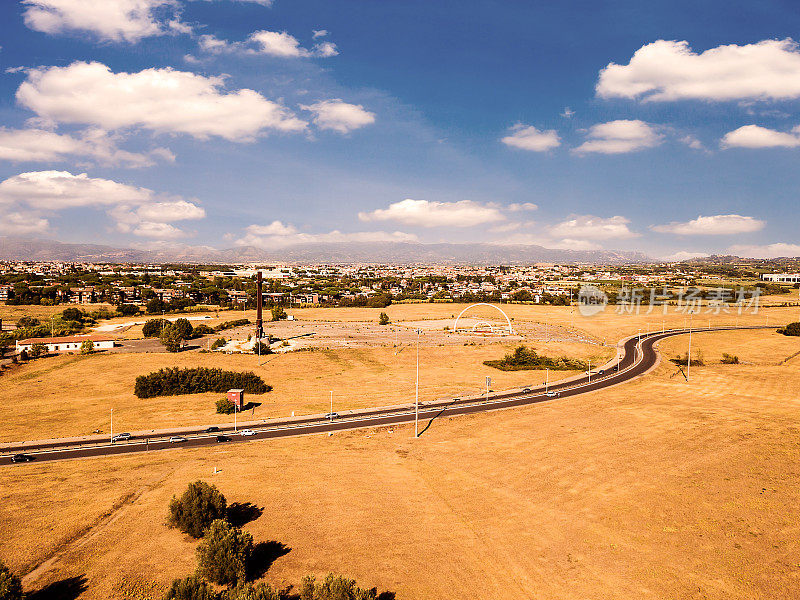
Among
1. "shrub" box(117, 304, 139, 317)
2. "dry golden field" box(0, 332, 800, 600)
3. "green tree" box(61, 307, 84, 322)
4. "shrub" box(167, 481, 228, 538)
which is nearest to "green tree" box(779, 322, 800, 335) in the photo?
"dry golden field" box(0, 332, 800, 600)

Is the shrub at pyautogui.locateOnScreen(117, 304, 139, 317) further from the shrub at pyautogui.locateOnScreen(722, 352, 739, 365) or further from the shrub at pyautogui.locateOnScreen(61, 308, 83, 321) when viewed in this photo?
the shrub at pyautogui.locateOnScreen(722, 352, 739, 365)

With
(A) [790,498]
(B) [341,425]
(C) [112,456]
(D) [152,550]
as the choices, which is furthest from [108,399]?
(A) [790,498]

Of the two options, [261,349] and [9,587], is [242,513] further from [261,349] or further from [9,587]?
[261,349]

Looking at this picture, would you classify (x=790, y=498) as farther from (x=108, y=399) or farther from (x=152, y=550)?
(x=108, y=399)

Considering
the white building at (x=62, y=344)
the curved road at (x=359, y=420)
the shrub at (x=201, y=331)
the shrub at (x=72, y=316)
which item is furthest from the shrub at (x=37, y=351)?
the curved road at (x=359, y=420)

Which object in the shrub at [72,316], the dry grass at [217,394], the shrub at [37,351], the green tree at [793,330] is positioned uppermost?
the green tree at [793,330]

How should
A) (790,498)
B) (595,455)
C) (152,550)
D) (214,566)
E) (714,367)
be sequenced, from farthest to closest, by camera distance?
(714,367), (595,455), (790,498), (152,550), (214,566)

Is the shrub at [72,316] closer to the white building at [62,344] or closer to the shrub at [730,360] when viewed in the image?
the white building at [62,344]
